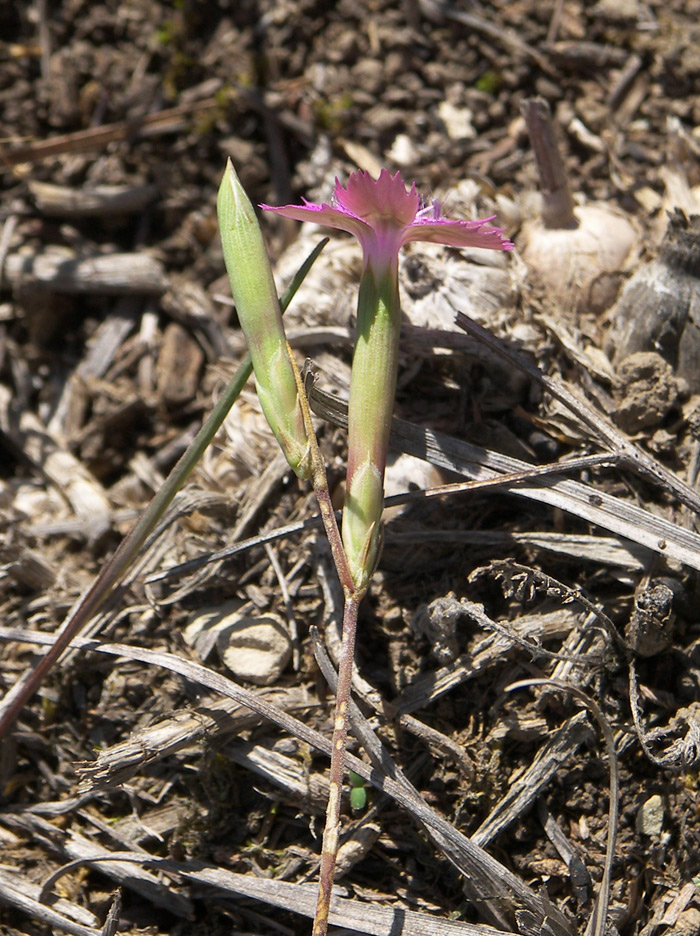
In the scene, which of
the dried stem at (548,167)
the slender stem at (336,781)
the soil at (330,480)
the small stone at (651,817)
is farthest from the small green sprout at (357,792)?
the dried stem at (548,167)

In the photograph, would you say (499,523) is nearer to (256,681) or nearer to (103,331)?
(256,681)

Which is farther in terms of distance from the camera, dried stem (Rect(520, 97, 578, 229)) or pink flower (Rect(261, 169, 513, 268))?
dried stem (Rect(520, 97, 578, 229))

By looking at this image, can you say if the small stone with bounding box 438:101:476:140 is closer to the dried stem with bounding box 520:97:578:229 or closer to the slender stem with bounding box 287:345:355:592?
the dried stem with bounding box 520:97:578:229

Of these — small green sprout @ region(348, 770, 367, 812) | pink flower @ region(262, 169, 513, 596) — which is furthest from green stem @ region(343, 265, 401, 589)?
small green sprout @ region(348, 770, 367, 812)

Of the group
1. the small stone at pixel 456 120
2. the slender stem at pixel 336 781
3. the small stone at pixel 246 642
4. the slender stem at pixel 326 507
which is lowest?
the small stone at pixel 246 642

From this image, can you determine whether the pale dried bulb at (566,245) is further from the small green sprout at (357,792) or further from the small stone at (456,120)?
the small green sprout at (357,792)

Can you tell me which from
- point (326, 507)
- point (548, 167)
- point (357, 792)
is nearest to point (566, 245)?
point (548, 167)
